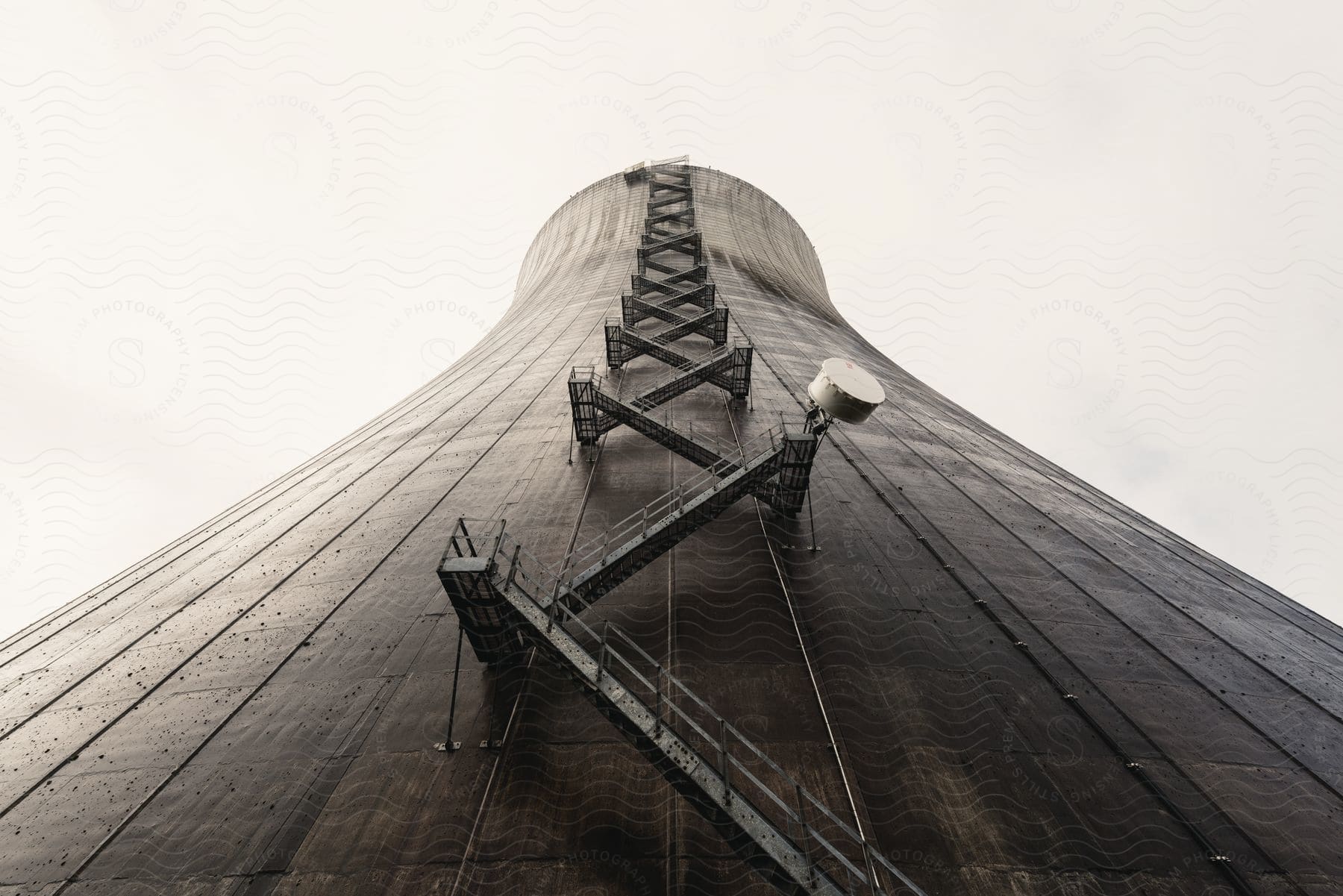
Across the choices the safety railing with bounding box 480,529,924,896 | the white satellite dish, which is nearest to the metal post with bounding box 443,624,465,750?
the safety railing with bounding box 480,529,924,896

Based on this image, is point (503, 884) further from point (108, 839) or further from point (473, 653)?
point (108, 839)

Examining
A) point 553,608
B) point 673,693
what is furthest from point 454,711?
point 673,693

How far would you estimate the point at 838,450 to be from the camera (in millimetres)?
10062

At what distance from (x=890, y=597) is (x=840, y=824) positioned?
10.7 feet

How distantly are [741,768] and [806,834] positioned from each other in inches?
42.7

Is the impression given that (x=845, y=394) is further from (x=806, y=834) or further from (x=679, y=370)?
(x=679, y=370)

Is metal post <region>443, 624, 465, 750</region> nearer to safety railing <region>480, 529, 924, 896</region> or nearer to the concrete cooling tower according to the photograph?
the concrete cooling tower

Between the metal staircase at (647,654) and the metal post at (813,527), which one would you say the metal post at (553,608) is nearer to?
the metal staircase at (647,654)

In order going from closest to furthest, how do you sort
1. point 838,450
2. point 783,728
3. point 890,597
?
point 783,728
point 890,597
point 838,450

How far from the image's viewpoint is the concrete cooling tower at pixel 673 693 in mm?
4191

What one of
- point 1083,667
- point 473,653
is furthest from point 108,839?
point 1083,667

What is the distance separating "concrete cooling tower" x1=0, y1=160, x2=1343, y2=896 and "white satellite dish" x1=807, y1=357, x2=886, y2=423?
0.19 ft

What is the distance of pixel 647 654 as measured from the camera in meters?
5.24

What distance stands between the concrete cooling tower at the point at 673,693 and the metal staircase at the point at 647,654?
0.04 meters
